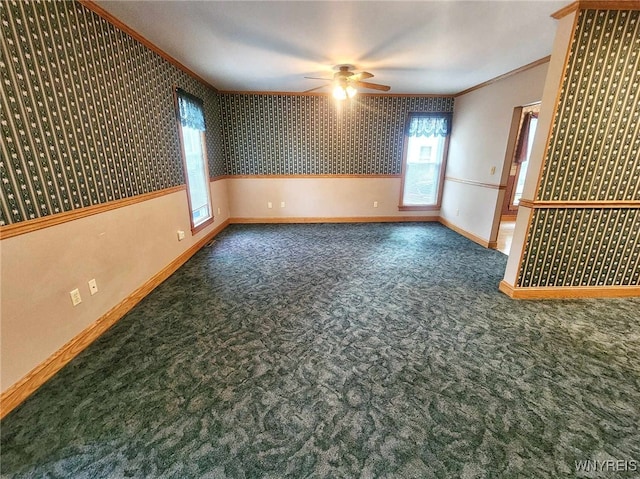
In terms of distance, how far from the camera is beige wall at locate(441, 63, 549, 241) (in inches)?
143

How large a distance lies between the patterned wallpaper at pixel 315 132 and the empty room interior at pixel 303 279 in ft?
3.17

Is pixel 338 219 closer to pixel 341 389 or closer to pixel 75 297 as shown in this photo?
pixel 341 389

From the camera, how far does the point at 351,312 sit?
2570mm

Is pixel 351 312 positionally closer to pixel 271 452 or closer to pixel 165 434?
pixel 271 452

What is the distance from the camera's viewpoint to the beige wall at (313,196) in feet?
18.3

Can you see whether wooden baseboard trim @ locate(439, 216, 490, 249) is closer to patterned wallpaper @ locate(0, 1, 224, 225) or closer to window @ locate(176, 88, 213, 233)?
window @ locate(176, 88, 213, 233)

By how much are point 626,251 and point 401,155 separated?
3.59 metres

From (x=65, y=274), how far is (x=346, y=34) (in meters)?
2.90

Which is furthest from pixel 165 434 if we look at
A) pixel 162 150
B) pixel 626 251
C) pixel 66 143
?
pixel 626 251

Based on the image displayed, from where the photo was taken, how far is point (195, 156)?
4.25m

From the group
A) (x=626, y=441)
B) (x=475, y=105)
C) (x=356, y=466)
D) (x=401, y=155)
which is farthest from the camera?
(x=401, y=155)

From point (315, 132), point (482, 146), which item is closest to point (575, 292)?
point (482, 146)

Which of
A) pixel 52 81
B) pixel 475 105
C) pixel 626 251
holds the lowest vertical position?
pixel 626 251

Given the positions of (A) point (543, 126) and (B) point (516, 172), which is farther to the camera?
(B) point (516, 172)
